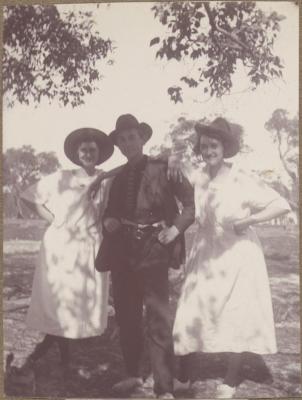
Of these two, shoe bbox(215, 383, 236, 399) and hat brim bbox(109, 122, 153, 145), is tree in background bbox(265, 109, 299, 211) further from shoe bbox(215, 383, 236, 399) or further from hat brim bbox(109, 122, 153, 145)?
shoe bbox(215, 383, 236, 399)

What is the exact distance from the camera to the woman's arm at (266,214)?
303cm

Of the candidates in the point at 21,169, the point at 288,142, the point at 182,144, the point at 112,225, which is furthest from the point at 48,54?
the point at 288,142

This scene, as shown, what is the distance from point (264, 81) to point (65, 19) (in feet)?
3.64

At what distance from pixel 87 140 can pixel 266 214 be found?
100 cm

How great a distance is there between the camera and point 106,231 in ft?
10.1

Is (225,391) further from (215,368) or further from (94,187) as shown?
(94,187)

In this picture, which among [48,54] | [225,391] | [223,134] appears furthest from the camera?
[48,54]

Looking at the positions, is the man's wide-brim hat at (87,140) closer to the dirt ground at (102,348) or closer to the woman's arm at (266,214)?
the dirt ground at (102,348)

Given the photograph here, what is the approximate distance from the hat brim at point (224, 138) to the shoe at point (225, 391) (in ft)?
3.82

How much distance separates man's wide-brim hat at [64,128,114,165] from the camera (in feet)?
10.2

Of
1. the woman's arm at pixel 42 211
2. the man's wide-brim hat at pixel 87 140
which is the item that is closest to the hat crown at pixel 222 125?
the man's wide-brim hat at pixel 87 140

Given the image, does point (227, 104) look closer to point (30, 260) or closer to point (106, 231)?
point (106, 231)

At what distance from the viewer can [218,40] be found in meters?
3.16

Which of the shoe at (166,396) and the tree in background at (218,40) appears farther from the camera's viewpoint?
the tree in background at (218,40)
